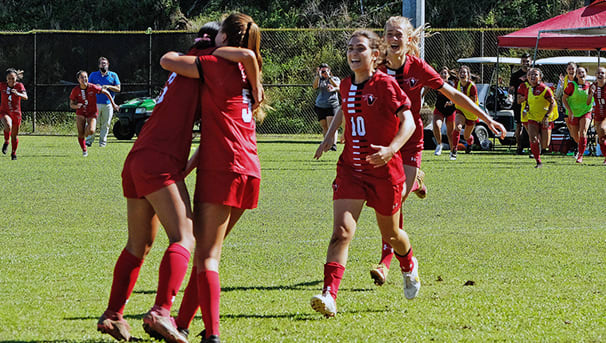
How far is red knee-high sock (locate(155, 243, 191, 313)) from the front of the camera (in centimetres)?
434

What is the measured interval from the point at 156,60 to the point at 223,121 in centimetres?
2964

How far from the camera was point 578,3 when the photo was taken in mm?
37281

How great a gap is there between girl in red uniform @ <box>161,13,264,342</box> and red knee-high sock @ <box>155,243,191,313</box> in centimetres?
10

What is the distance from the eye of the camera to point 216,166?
14.5ft

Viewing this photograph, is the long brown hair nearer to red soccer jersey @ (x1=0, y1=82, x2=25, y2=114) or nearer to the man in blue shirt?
red soccer jersey @ (x1=0, y1=82, x2=25, y2=114)

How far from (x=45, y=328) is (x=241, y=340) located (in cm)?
111

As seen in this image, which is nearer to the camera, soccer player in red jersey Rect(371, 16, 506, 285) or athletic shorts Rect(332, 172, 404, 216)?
athletic shorts Rect(332, 172, 404, 216)

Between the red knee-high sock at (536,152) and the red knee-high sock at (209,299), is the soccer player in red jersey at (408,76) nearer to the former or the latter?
the red knee-high sock at (209,299)

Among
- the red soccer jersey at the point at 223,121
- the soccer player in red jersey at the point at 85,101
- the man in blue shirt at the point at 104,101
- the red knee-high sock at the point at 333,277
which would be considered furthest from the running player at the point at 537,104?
the red soccer jersey at the point at 223,121

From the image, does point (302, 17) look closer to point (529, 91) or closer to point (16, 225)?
point (529, 91)

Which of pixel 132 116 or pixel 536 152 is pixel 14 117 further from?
pixel 536 152

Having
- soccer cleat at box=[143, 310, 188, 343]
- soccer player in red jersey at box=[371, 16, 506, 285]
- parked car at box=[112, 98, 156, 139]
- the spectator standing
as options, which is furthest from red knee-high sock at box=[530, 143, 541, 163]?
soccer cleat at box=[143, 310, 188, 343]

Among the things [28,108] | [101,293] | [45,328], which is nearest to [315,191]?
[101,293]

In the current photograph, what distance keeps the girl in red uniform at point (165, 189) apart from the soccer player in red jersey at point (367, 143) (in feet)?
4.01
